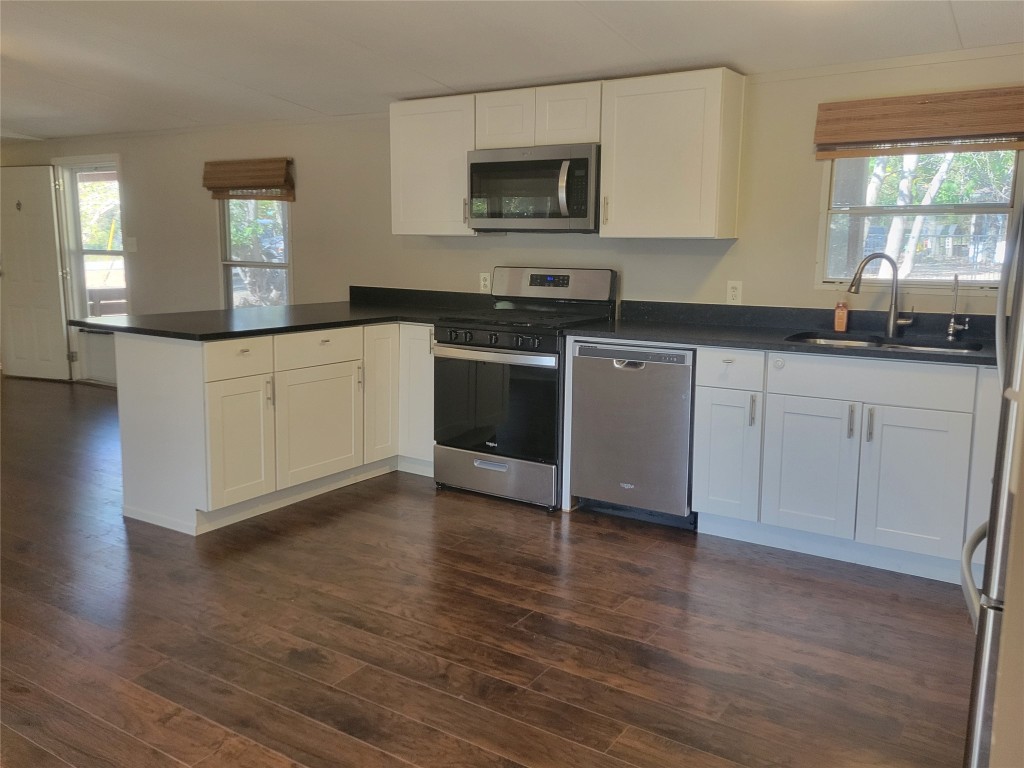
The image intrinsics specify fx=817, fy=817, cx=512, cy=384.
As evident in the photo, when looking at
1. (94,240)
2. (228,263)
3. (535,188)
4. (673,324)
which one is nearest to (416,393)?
(535,188)

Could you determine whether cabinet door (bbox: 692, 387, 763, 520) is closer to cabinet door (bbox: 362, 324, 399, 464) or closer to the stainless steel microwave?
the stainless steel microwave

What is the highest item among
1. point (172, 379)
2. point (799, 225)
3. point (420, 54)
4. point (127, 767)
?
point (420, 54)

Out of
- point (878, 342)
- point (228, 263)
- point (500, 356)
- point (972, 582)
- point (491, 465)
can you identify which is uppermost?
point (228, 263)

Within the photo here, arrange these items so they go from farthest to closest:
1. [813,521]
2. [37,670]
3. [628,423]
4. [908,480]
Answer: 1. [628,423]
2. [813,521]
3. [908,480]
4. [37,670]

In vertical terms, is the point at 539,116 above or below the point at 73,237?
above

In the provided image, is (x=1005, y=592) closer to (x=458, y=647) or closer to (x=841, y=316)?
(x=458, y=647)

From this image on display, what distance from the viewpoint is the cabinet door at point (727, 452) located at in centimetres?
340

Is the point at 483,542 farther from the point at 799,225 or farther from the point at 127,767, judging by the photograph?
the point at 799,225

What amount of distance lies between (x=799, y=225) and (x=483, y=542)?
6.70 feet

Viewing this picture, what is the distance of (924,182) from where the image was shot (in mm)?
3486

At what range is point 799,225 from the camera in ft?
12.4

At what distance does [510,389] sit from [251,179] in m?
2.81

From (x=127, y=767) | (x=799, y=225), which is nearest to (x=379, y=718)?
(x=127, y=767)

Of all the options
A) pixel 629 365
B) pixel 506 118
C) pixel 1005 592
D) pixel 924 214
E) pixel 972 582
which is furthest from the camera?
pixel 506 118
